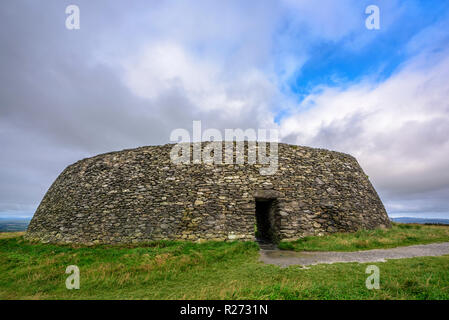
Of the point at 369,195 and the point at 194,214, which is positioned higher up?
the point at 369,195

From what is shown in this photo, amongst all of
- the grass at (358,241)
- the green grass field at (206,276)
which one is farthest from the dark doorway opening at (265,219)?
the green grass field at (206,276)

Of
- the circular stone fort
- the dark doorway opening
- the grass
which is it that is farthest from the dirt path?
the dark doorway opening

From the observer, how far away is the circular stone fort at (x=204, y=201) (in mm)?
11203

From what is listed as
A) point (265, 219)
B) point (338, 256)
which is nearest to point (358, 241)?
point (338, 256)

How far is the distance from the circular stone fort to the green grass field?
5.40 ft

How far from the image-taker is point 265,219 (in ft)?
45.4

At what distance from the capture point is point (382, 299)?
4.32 meters

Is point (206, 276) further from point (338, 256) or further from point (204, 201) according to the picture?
point (338, 256)

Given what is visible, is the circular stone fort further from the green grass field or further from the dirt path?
the dirt path

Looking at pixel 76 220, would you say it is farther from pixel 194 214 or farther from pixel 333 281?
pixel 333 281

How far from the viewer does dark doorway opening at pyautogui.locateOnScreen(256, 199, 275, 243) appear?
1255 cm
